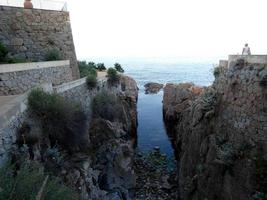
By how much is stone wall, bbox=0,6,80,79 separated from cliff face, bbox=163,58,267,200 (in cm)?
898

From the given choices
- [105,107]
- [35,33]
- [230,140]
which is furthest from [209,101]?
[35,33]

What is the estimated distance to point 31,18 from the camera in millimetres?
16438

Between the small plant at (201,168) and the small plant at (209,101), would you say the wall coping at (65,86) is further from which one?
the small plant at (201,168)

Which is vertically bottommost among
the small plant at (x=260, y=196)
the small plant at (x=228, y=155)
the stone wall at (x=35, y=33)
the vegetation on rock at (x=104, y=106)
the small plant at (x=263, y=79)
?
the small plant at (x=260, y=196)

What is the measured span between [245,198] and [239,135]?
2156mm

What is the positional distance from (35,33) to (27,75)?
198 inches

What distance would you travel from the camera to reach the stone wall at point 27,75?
432 inches

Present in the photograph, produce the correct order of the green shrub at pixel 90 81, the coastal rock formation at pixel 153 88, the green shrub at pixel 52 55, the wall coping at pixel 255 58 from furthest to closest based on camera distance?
the coastal rock formation at pixel 153 88, the green shrub at pixel 90 81, the green shrub at pixel 52 55, the wall coping at pixel 255 58

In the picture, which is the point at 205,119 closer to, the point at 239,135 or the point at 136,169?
the point at 239,135

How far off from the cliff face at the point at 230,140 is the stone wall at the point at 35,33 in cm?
898

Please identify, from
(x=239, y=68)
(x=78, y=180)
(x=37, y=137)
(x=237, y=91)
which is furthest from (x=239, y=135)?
(x=37, y=137)

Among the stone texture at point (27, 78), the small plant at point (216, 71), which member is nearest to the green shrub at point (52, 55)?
the stone texture at point (27, 78)

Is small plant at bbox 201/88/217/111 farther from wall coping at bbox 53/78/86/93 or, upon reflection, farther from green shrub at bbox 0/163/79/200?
green shrub at bbox 0/163/79/200

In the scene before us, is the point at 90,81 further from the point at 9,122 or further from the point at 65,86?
the point at 9,122
